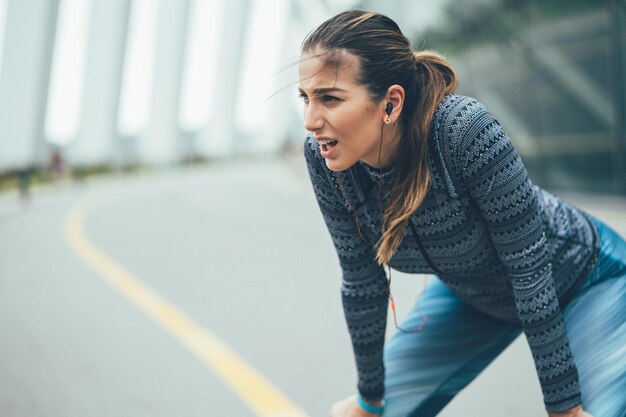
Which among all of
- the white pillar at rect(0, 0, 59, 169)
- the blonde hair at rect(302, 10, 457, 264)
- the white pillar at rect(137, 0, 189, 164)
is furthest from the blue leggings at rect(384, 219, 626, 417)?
the white pillar at rect(137, 0, 189, 164)

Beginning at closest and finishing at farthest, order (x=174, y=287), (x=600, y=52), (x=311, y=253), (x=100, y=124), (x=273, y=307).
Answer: (x=273, y=307) < (x=174, y=287) < (x=311, y=253) < (x=600, y=52) < (x=100, y=124)

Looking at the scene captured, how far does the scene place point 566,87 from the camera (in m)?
11.0

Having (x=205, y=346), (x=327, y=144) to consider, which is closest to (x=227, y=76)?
(x=205, y=346)

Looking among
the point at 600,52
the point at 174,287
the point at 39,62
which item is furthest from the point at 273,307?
the point at 39,62

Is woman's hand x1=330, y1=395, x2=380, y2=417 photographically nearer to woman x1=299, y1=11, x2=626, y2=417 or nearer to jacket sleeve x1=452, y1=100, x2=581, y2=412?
woman x1=299, y1=11, x2=626, y2=417

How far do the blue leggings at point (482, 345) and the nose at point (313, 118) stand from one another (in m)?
0.76

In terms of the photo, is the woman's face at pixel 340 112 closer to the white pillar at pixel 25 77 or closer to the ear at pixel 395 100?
the ear at pixel 395 100

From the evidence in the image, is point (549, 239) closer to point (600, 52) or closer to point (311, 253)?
point (311, 253)

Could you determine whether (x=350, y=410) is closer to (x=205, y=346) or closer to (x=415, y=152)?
(x=415, y=152)

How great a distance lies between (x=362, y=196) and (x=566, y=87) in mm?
10478

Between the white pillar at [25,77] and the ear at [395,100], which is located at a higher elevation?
the ear at [395,100]

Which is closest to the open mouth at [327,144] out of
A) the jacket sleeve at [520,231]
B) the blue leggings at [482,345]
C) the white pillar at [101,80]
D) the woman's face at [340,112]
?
the woman's face at [340,112]

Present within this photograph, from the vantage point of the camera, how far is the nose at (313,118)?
5.03 feet

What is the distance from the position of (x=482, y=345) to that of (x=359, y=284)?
1.50ft
